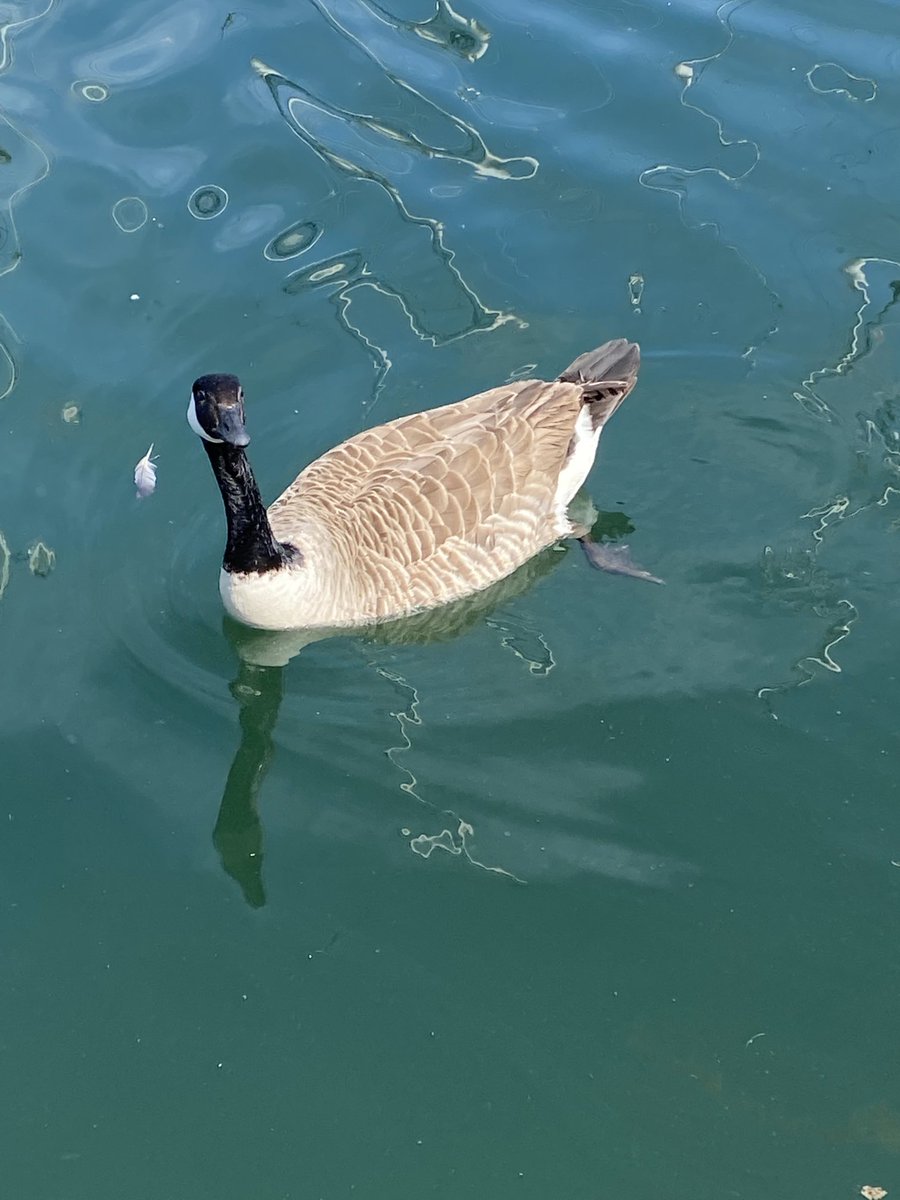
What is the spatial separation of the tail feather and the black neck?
5.99 ft

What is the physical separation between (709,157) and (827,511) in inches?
128

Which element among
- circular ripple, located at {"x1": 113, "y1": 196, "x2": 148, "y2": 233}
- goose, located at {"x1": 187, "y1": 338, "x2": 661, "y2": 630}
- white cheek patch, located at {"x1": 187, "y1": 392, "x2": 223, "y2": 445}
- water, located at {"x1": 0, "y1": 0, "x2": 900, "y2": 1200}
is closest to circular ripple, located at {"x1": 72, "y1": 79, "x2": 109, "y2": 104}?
water, located at {"x1": 0, "y1": 0, "x2": 900, "y2": 1200}

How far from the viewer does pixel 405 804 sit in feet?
18.8

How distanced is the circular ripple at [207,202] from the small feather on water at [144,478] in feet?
8.01

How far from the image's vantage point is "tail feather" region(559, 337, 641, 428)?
6938 millimetres

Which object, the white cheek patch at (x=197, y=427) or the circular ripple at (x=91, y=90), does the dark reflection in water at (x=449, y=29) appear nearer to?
the circular ripple at (x=91, y=90)

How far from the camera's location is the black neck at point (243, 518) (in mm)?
5703

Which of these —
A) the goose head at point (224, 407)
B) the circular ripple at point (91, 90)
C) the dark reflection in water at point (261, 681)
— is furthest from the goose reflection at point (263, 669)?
the circular ripple at point (91, 90)

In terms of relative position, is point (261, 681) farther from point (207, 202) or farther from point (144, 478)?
point (207, 202)

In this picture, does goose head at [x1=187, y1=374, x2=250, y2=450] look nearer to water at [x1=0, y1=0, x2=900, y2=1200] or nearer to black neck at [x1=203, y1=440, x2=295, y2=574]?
black neck at [x1=203, y1=440, x2=295, y2=574]

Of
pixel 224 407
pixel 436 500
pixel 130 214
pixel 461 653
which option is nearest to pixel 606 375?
pixel 436 500

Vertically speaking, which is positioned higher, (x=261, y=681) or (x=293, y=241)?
(x=293, y=241)

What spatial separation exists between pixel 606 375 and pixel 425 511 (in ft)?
4.31

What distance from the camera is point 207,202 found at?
894cm
